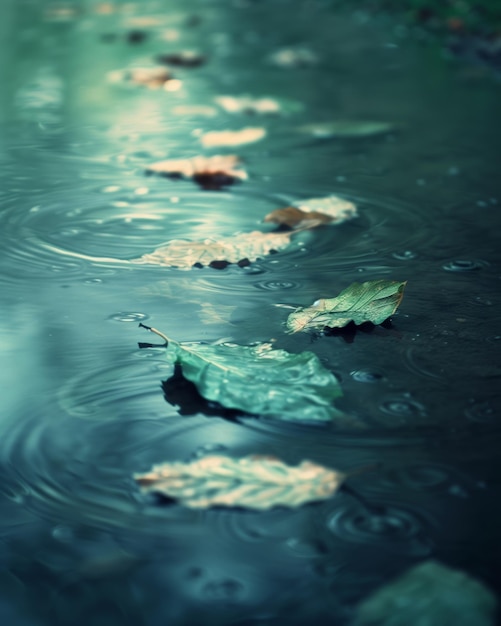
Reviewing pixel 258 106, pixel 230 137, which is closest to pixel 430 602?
pixel 230 137

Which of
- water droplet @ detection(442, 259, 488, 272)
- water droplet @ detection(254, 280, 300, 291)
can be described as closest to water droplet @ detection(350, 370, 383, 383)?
water droplet @ detection(254, 280, 300, 291)

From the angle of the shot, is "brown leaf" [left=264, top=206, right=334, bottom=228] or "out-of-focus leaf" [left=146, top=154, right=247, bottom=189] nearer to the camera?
"brown leaf" [left=264, top=206, right=334, bottom=228]

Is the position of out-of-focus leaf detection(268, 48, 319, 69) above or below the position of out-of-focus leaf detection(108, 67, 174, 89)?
below

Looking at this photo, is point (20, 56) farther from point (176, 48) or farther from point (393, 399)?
point (393, 399)

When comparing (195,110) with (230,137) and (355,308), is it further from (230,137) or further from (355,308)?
(355,308)

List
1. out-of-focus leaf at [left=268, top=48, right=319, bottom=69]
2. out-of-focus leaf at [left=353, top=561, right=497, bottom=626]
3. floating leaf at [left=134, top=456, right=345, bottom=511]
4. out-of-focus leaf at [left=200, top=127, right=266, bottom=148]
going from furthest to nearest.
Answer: out-of-focus leaf at [left=268, top=48, right=319, bottom=69] → out-of-focus leaf at [left=200, top=127, right=266, bottom=148] → floating leaf at [left=134, top=456, right=345, bottom=511] → out-of-focus leaf at [left=353, top=561, right=497, bottom=626]

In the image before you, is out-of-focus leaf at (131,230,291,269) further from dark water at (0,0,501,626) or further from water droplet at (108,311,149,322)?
water droplet at (108,311,149,322)

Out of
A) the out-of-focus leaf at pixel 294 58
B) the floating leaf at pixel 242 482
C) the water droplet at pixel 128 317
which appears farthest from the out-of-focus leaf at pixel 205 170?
the out-of-focus leaf at pixel 294 58

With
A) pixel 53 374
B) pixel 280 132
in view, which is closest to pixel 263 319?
pixel 53 374
